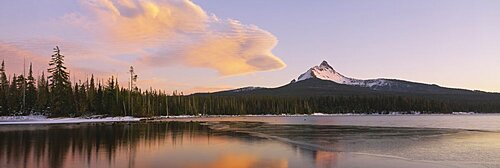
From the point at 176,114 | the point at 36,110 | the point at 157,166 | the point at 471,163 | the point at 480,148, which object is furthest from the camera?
the point at 176,114

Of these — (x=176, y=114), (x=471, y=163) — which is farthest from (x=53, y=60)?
(x=471, y=163)

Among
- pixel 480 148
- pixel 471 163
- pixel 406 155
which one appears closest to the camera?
pixel 471 163

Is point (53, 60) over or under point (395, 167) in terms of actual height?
over

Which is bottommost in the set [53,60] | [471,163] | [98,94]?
[471,163]

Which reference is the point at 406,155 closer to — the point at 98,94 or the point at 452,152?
the point at 452,152

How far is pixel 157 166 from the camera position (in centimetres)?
1898

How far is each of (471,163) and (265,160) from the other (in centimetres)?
929

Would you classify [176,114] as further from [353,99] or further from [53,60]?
[353,99]

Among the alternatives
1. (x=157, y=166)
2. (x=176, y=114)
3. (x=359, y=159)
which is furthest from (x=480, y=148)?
(x=176, y=114)

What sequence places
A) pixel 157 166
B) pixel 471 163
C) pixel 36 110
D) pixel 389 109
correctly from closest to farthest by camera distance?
pixel 157 166
pixel 471 163
pixel 36 110
pixel 389 109

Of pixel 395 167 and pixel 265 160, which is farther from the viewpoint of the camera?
pixel 265 160

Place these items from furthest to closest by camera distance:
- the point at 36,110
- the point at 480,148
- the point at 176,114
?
the point at 176,114 < the point at 36,110 < the point at 480,148

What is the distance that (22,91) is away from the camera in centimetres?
8944

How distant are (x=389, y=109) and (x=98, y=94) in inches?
5155
